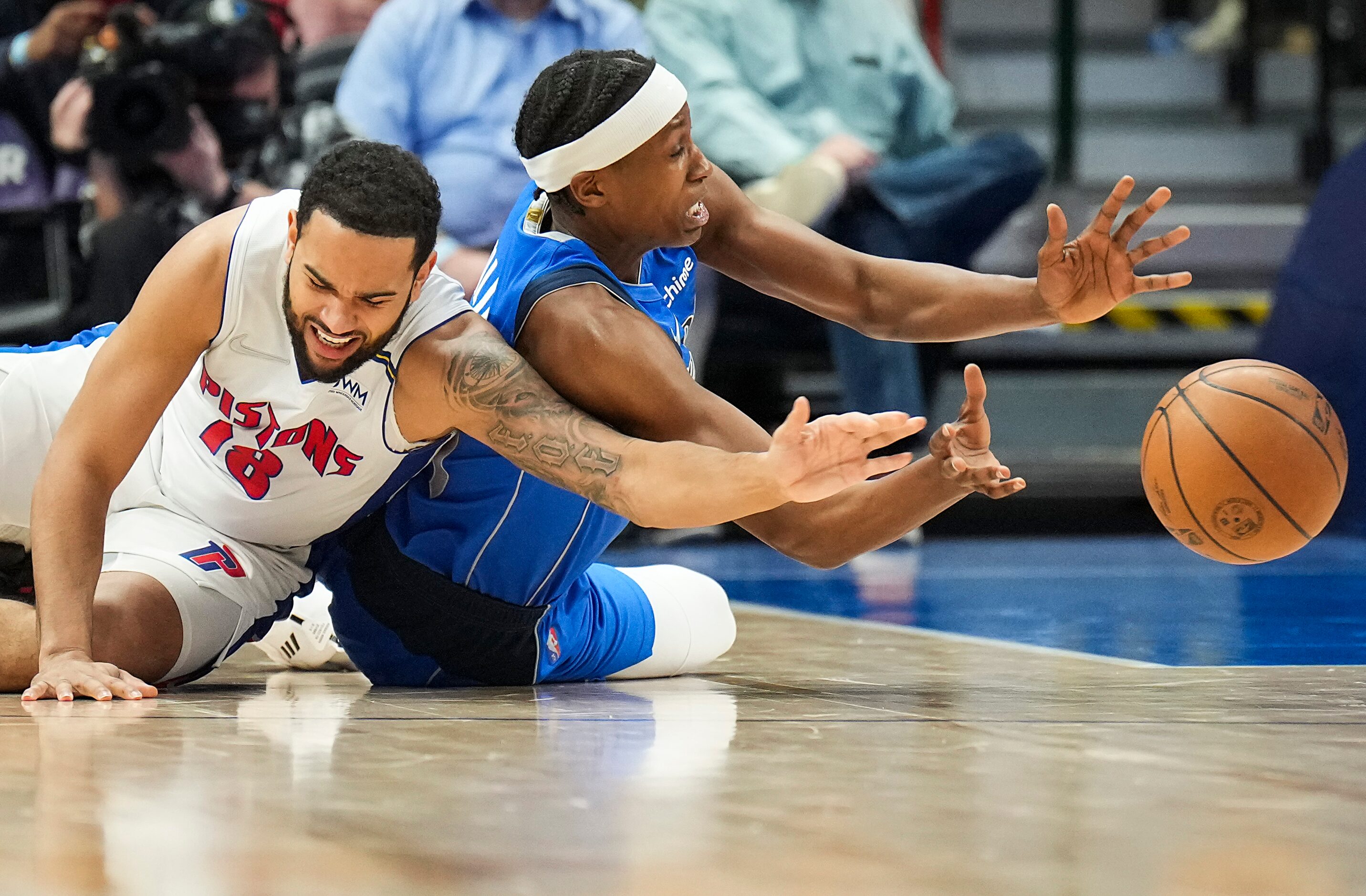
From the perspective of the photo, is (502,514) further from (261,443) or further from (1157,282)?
(1157,282)

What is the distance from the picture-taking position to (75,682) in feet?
8.54

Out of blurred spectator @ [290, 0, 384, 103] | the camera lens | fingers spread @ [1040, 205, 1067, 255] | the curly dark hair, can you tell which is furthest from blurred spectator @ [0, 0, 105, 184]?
fingers spread @ [1040, 205, 1067, 255]

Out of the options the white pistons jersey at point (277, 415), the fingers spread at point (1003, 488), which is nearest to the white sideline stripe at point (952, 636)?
the fingers spread at point (1003, 488)

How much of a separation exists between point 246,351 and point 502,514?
1.61 feet

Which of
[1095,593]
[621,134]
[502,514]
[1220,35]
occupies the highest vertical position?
[621,134]

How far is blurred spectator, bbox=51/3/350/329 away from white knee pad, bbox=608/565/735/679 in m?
3.23

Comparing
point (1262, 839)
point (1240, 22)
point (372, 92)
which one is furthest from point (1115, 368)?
point (1262, 839)

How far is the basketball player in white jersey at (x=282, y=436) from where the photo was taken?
8.32 ft

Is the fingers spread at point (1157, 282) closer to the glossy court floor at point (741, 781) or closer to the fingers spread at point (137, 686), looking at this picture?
the glossy court floor at point (741, 781)

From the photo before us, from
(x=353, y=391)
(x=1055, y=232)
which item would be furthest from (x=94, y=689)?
(x=1055, y=232)

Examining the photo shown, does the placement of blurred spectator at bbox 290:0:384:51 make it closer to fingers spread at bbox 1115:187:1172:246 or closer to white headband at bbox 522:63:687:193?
white headband at bbox 522:63:687:193

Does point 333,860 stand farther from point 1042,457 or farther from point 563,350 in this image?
point 1042,457

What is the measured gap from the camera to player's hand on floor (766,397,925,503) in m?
2.32

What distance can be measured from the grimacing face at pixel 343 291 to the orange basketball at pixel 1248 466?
146 cm
